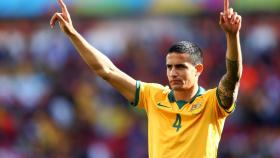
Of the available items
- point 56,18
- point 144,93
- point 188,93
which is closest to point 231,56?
point 188,93

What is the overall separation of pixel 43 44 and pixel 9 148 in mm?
2129

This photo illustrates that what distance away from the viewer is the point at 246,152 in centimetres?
1185

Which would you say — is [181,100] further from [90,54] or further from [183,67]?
[90,54]

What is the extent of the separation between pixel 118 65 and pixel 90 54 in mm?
7277

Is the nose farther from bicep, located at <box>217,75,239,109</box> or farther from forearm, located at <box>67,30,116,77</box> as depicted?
forearm, located at <box>67,30,116,77</box>

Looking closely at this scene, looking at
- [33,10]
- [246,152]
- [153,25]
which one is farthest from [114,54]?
[246,152]

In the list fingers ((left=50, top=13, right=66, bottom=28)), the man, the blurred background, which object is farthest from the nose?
the blurred background

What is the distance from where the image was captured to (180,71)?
6.08 m

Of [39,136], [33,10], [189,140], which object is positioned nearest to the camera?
[189,140]

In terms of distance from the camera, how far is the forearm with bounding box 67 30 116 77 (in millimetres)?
6262

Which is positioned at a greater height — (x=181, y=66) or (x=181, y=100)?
(x=181, y=66)

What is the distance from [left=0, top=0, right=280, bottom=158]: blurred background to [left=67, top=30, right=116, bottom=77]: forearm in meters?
5.78

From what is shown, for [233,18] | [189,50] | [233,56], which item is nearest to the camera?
[233,18]

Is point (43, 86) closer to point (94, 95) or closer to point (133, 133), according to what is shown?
point (94, 95)
